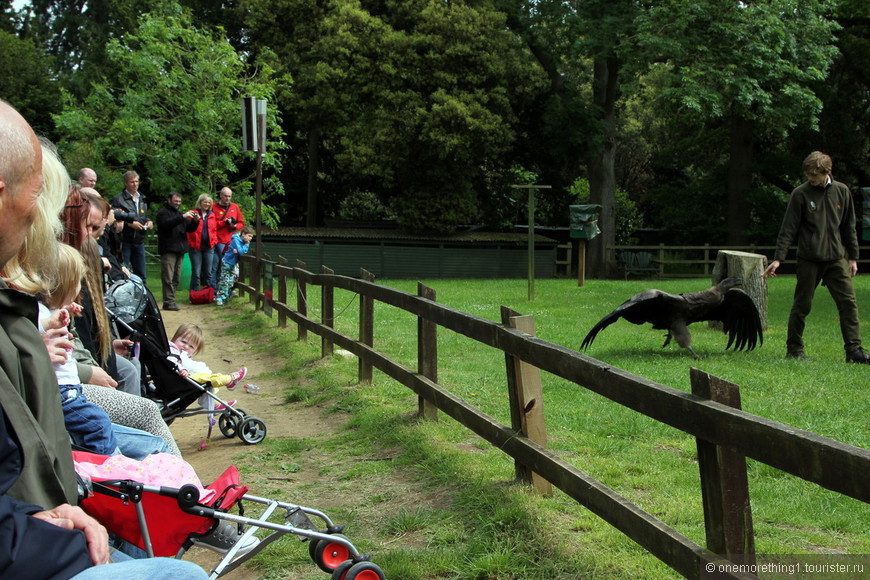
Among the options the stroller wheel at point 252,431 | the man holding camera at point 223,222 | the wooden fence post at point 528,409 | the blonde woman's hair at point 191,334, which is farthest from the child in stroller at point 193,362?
the man holding camera at point 223,222

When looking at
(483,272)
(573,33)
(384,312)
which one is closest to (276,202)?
(483,272)

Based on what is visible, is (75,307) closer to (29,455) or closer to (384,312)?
(29,455)

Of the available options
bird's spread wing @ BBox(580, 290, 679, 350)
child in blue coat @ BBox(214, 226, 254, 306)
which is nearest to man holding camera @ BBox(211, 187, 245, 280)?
child in blue coat @ BBox(214, 226, 254, 306)

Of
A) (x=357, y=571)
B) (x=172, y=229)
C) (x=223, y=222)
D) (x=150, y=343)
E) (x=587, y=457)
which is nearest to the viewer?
(x=357, y=571)

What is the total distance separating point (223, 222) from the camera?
17125 millimetres

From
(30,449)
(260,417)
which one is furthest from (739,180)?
(30,449)

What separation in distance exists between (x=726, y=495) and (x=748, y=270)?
378 inches

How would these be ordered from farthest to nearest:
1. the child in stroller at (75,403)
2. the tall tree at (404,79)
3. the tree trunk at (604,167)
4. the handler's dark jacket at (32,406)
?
the tree trunk at (604,167) → the tall tree at (404,79) → the child in stroller at (75,403) → the handler's dark jacket at (32,406)

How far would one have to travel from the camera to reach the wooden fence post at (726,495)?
320 centimetres

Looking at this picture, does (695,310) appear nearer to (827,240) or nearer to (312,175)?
(827,240)

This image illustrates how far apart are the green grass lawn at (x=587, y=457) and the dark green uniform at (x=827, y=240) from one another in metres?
0.67

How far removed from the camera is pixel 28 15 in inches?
1917

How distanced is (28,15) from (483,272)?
30369 millimetres

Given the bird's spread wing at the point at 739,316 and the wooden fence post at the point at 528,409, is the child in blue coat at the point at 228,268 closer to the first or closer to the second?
the bird's spread wing at the point at 739,316
